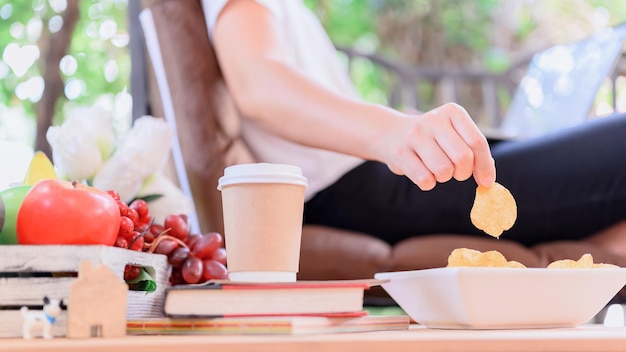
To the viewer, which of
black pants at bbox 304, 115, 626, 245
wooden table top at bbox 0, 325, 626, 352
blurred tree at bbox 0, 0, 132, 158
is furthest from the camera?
blurred tree at bbox 0, 0, 132, 158

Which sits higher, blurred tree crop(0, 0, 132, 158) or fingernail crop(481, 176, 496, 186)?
blurred tree crop(0, 0, 132, 158)

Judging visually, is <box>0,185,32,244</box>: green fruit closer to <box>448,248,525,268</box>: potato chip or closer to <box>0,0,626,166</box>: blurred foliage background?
<box>448,248,525,268</box>: potato chip

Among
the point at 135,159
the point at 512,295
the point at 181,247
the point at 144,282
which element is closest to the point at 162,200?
the point at 135,159

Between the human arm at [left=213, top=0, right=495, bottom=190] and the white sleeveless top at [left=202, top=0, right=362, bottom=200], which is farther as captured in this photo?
the white sleeveless top at [left=202, top=0, right=362, bottom=200]

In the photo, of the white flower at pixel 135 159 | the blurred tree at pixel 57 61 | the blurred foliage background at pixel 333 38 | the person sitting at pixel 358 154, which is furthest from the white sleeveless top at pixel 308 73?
the blurred tree at pixel 57 61

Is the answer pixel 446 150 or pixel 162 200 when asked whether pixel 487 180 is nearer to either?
pixel 446 150

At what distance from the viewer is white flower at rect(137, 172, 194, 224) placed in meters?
1.11

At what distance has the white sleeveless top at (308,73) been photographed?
1.42m

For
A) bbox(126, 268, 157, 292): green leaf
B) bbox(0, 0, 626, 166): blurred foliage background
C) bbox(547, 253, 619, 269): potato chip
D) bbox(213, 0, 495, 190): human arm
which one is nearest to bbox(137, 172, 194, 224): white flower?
bbox(213, 0, 495, 190): human arm

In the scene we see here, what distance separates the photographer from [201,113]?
1.39m

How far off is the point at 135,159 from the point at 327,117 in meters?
0.29

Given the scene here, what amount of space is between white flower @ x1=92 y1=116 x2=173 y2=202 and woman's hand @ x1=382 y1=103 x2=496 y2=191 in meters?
0.44

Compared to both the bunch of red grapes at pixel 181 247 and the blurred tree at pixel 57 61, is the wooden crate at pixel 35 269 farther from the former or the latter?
the blurred tree at pixel 57 61

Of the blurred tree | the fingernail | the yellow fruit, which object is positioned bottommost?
the yellow fruit
